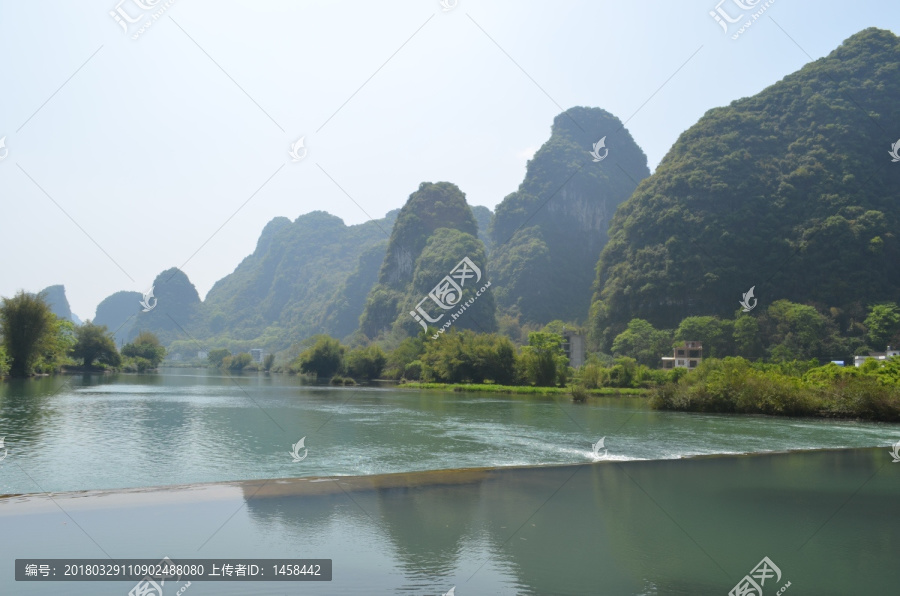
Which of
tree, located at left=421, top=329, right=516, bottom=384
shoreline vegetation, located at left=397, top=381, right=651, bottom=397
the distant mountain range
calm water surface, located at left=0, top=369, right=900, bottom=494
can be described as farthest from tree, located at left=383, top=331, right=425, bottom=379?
calm water surface, located at left=0, top=369, right=900, bottom=494

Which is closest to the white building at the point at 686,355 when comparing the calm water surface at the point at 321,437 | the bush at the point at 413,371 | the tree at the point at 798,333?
the tree at the point at 798,333

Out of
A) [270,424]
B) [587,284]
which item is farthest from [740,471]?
[587,284]

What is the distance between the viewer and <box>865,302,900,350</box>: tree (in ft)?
218

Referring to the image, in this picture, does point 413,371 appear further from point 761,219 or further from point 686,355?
point 761,219

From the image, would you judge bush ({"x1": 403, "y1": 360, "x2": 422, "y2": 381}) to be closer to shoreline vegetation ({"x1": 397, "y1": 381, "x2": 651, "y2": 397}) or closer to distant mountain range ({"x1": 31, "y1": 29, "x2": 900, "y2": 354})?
shoreline vegetation ({"x1": 397, "y1": 381, "x2": 651, "y2": 397})

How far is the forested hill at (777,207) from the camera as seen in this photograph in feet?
259

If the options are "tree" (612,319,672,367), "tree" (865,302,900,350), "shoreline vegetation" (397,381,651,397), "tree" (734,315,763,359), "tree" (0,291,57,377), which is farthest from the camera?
"tree" (612,319,672,367)

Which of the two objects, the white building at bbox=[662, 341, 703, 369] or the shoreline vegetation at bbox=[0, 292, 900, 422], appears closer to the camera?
the shoreline vegetation at bbox=[0, 292, 900, 422]

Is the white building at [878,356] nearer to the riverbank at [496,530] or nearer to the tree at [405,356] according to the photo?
the tree at [405,356]

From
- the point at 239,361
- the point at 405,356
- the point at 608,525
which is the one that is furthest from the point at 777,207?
the point at 239,361

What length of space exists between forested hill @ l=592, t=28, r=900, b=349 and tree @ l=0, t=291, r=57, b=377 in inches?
2775
